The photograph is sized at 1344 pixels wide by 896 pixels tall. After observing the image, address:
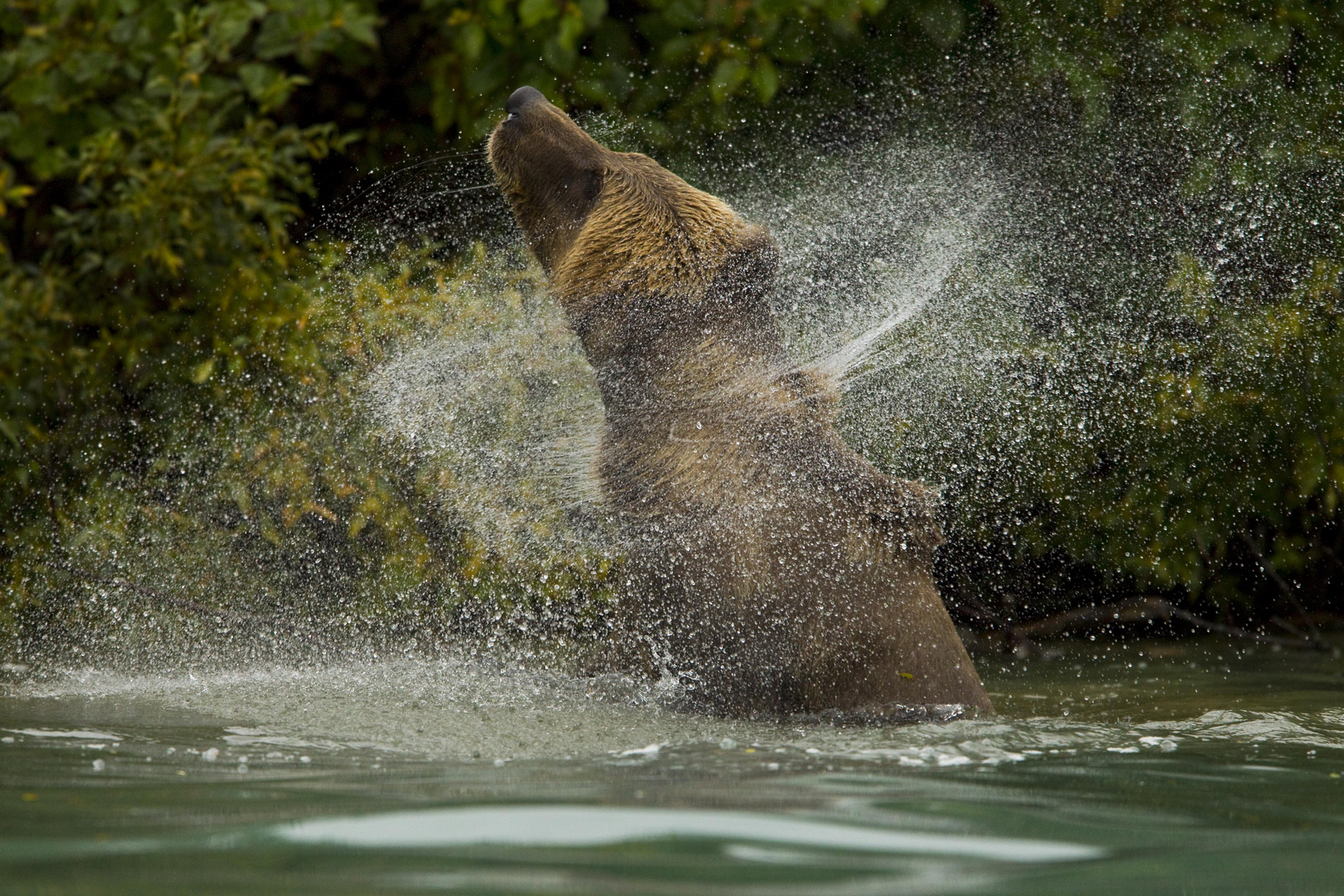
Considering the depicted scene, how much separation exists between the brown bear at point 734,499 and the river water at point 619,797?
0.17 m

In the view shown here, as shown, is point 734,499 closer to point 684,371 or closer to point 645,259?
point 684,371

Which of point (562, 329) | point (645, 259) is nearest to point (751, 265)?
point (645, 259)

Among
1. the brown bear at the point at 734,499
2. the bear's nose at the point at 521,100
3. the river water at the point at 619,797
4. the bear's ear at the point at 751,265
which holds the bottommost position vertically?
the river water at the point at 619,797

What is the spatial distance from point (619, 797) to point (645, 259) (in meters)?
1.93

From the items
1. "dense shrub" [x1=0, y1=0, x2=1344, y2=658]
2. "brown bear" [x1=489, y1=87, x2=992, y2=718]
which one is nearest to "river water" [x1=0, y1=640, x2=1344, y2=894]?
"brown bear" [x1=489, y1=87, x2=992, y2=718]

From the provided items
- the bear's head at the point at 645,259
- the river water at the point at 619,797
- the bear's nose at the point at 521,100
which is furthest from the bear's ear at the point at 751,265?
the river water at the point at 619,797

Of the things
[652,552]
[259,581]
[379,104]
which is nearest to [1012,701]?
[652,552]

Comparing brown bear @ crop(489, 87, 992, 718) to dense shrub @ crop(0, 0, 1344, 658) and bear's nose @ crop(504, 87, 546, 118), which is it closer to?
bear's nose @ crop(504, 87, 546, 118)

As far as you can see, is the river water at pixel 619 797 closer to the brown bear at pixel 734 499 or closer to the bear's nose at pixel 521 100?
the brown bear at pixel 734 499

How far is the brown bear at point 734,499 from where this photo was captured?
12.3 ft

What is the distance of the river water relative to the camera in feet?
6.77

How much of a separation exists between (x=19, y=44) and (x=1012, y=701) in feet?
18.2

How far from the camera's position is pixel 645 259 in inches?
163

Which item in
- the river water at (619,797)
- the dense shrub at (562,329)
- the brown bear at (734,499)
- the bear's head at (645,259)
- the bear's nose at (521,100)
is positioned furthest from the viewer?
the dense shrub at (562,329)
